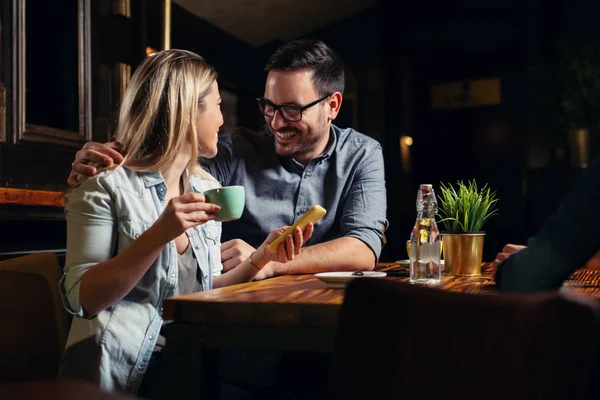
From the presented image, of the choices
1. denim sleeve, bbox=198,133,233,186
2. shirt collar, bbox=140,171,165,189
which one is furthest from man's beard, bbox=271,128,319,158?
shirt collar, bbox=140,171,165,189

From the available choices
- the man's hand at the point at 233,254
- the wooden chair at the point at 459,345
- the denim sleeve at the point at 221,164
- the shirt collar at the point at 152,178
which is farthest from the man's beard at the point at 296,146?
the wooden chair at the point at 459,345

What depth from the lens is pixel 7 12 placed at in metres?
2.79

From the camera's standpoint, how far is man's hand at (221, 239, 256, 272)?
6.14ft

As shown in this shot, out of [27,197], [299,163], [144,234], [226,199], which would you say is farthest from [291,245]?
[27,197]

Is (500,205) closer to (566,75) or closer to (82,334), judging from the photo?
(566,75)

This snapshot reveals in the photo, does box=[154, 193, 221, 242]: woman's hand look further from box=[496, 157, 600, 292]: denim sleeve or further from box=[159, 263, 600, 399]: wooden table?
box=[496, 157, 600, 292]: denim sleeve

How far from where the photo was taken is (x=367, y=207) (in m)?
2.26

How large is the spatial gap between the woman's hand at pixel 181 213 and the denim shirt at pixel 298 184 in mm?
938

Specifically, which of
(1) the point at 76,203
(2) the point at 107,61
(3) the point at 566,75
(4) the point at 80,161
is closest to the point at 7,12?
(2) the point at 107,61

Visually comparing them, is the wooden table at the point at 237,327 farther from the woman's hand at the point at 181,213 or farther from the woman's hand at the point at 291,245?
the woman's hand at the point at 291,245

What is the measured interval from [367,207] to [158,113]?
2.87 feet

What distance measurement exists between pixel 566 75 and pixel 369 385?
15.9 feet

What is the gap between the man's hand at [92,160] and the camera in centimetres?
154

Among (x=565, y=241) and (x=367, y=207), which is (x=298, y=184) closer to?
(x=367, y=207)
